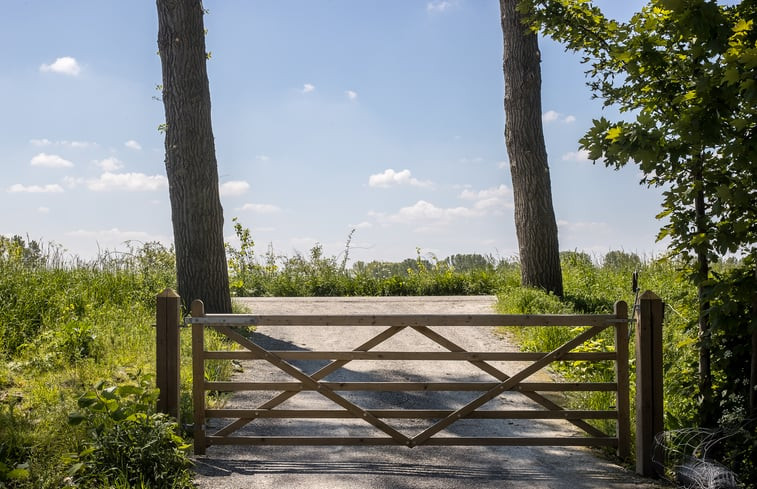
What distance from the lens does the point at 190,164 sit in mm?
12023

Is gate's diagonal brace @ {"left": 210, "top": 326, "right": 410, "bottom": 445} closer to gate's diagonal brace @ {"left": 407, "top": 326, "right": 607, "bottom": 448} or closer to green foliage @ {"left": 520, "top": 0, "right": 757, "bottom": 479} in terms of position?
gate's diagonal brace @ {"left": 407, "top": 326, "right": 607, "bottom": 448}

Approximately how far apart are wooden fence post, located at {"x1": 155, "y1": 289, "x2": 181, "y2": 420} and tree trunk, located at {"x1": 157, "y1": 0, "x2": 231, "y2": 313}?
5.21 m

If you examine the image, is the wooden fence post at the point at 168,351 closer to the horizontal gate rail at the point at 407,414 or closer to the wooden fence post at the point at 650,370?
the horizontal gate rail at the point at 407,414

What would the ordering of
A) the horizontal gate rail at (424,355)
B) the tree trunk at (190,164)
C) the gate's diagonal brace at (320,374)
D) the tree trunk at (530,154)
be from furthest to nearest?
the tree trunk at (530,154) → the tree trunk at (190,164) → the gate's diagonal brace at (320,374) → the horizontal gate rail at (424,355)

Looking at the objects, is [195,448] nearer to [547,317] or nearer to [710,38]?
[547,317]

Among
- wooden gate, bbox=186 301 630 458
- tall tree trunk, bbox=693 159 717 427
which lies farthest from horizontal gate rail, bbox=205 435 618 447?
tall tree trunk, bbox=693 159 717 427

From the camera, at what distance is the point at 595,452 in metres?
7.15

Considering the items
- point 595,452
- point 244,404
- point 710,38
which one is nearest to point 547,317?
point 595,452

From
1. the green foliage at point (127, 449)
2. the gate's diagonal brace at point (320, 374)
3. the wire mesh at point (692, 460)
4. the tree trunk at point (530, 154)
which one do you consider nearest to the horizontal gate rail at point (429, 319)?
the gate's diagonal brace at point (320, 374)

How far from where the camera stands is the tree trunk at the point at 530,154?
14.5 meters

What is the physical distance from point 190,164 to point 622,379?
8244mm

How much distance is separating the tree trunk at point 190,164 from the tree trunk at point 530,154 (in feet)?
21.0

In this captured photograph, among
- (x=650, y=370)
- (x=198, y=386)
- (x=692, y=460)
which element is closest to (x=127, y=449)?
(x=198, y=386)

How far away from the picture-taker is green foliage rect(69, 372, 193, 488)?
5.67m
